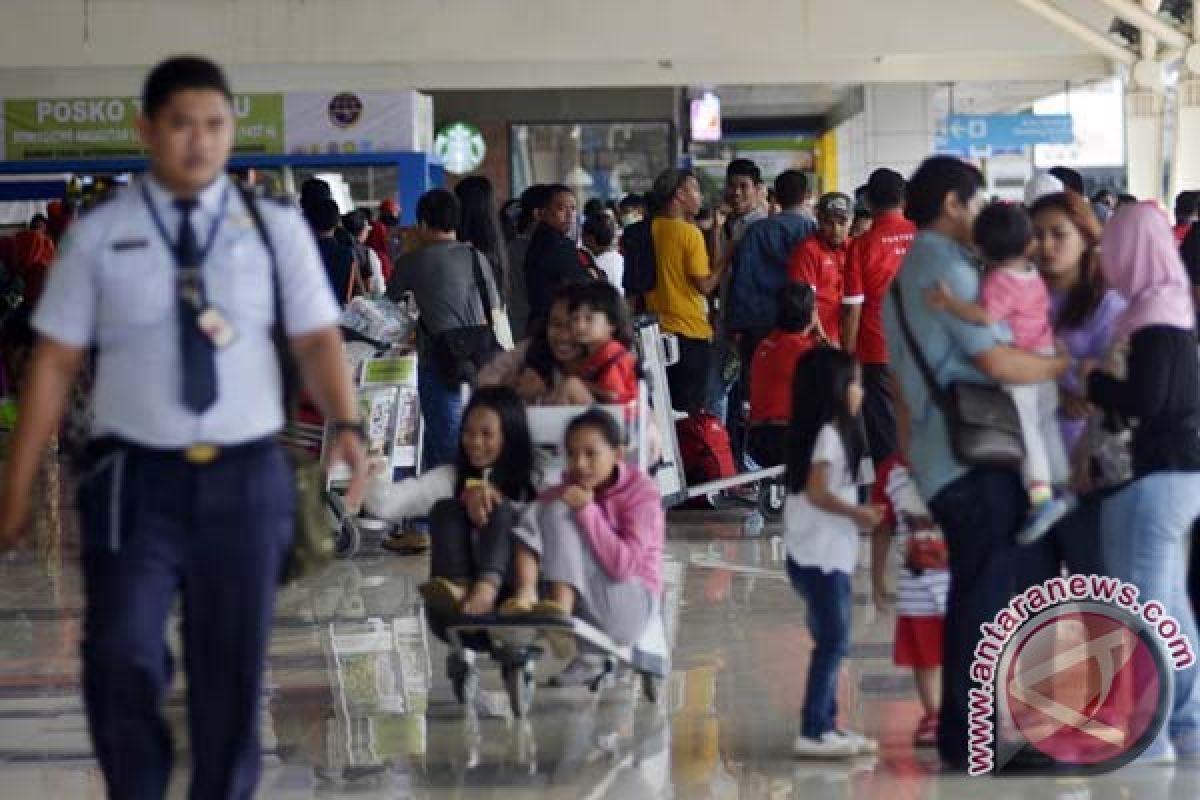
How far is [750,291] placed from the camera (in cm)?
1225

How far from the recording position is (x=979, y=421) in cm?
622

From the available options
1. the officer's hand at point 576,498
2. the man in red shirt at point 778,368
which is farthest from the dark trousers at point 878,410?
the officer's hand at point 576,498

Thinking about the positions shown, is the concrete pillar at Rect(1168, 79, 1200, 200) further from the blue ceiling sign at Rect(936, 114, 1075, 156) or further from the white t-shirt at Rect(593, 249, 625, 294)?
the blue ceiling sign at Rect(936, 114, 1075, 156)

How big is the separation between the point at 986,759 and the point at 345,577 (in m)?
5.14

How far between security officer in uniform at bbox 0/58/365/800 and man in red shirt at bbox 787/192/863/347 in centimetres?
701

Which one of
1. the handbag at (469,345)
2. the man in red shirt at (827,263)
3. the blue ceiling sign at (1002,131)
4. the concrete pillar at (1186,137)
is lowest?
the handbag at (469,345)

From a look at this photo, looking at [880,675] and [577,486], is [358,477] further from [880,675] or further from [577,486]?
[880,675]

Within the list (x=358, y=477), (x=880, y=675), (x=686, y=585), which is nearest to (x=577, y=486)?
(x=880, y=675)

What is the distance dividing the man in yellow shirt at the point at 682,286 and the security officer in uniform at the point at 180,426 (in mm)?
7852

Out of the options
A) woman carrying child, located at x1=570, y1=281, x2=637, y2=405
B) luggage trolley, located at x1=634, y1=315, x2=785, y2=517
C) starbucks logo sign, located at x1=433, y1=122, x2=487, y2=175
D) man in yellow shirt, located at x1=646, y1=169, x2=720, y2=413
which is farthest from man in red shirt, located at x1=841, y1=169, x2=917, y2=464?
starbucks logo sign, located at x1=433, y1=122, x2=487, y2=175

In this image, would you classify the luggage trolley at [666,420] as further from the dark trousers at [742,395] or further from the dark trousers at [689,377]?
the dark trousers at [689,377]

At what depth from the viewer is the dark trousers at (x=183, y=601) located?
4.84 meters

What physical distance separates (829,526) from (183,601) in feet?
7.42

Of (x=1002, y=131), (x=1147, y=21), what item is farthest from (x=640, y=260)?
(x=1002, y=131)
